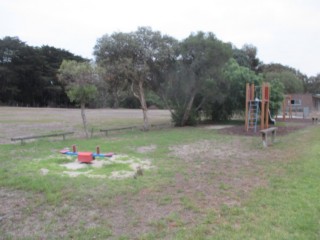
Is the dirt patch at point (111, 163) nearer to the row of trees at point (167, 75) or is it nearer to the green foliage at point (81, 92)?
the green foliage at point (81, 92)

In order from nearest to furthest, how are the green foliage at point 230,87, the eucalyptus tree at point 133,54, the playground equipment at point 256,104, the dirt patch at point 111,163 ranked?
1. the dirt patch at point 111,163
2. the eucalyptus tree at point 133,54
3. the playground equipment at point 256,104
4. the green foliage at point 230,87

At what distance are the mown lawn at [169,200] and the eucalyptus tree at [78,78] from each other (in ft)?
14.5

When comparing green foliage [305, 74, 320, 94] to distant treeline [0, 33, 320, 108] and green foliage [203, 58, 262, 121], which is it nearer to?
distant treeline [0, 33, 320, 108]

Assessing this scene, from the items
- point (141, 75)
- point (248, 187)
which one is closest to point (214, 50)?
point (141, 75)

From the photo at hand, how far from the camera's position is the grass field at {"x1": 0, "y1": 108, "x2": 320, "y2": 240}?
3154 mm

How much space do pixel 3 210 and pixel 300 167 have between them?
5.39 meters

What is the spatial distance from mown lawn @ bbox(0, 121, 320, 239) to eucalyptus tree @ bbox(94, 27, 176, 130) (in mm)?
7849

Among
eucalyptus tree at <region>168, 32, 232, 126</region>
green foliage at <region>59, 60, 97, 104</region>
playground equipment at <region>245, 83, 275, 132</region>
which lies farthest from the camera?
eucalyptus tree at <region>168, 32, 232, 126</region>

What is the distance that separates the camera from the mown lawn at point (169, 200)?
124 inches

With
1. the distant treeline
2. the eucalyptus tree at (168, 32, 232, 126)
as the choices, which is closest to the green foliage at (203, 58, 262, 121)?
the eucalyptus tree at (168, 32, 232, 126)

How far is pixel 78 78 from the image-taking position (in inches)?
425

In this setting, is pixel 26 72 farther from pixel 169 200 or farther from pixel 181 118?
pixel 169 200

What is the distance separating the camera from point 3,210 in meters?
3.80

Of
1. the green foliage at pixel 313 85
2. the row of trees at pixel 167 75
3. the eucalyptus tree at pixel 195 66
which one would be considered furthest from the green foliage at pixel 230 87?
the green foliage at pixel 313 85
